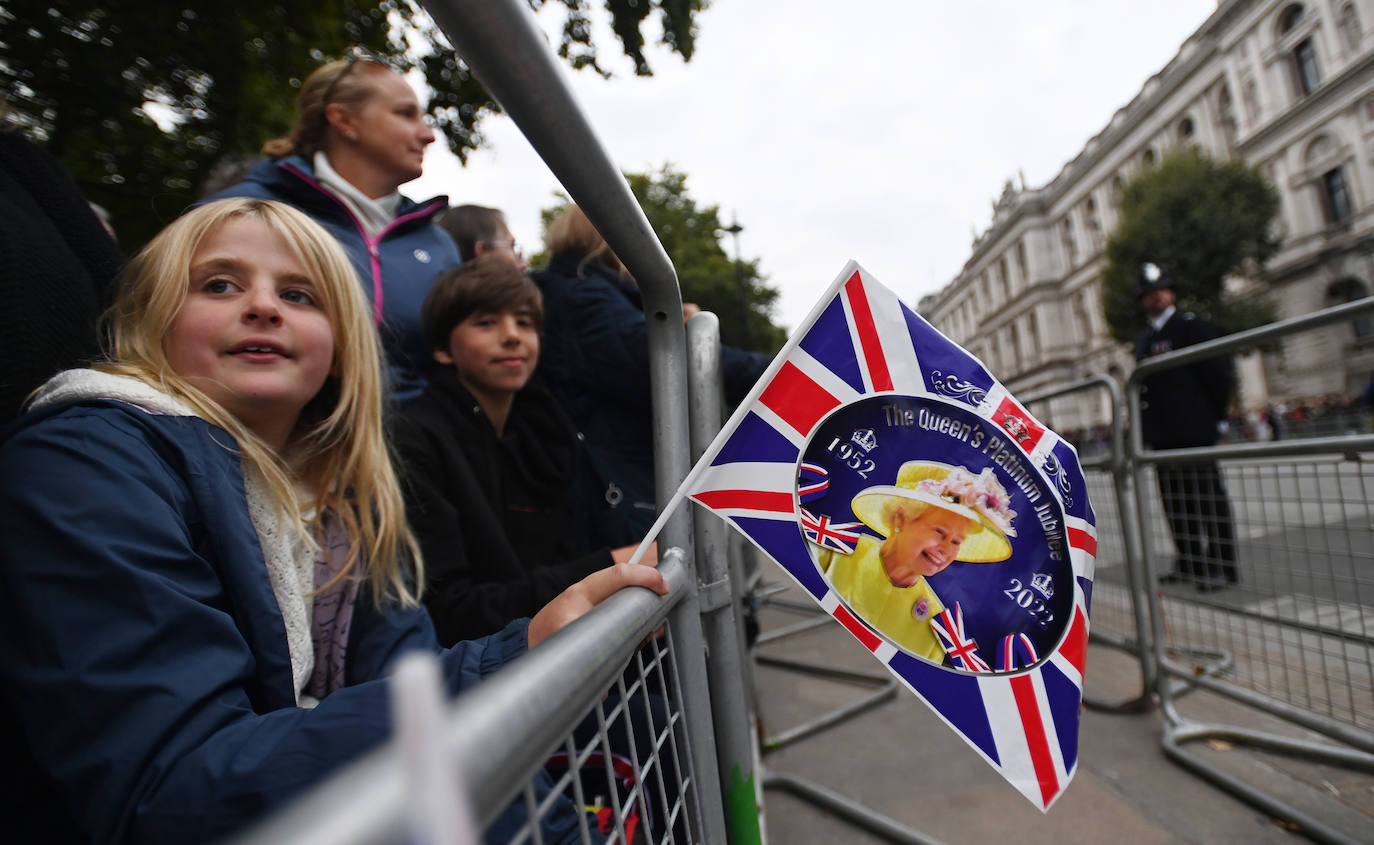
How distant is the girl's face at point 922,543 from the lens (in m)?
1.02

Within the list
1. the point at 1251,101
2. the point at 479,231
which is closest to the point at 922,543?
the point at 479,231

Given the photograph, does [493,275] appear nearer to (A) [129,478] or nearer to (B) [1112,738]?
(A) [129,478]

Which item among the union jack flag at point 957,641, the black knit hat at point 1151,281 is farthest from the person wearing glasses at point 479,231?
the black knit hat at point 1151,281

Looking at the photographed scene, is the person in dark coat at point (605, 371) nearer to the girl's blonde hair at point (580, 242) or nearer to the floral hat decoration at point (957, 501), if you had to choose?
the girl's blonde hair at point (580, 242)

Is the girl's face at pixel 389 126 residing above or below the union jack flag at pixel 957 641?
above

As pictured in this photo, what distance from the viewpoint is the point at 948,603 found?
1021 millimetres

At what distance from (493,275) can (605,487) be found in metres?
0.72

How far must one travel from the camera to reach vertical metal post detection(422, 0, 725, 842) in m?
0.59

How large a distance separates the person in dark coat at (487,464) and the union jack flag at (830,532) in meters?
0.51

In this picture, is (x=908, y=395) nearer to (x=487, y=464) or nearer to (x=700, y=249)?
(x=487, y=464)

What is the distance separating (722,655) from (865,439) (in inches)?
17.1

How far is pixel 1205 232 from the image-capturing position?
85.8 ft

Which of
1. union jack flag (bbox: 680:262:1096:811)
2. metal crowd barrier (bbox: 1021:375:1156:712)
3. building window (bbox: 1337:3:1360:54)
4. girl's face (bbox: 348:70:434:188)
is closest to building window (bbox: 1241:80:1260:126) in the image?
building window (bbox: 1337:3:1360:54)

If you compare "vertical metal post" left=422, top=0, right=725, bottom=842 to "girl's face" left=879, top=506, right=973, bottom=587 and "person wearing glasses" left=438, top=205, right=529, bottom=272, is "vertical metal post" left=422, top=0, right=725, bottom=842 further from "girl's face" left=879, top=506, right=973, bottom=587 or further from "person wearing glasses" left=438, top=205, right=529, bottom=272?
"person wearing glasses" left=438, top=205, right=529, bottom=272
